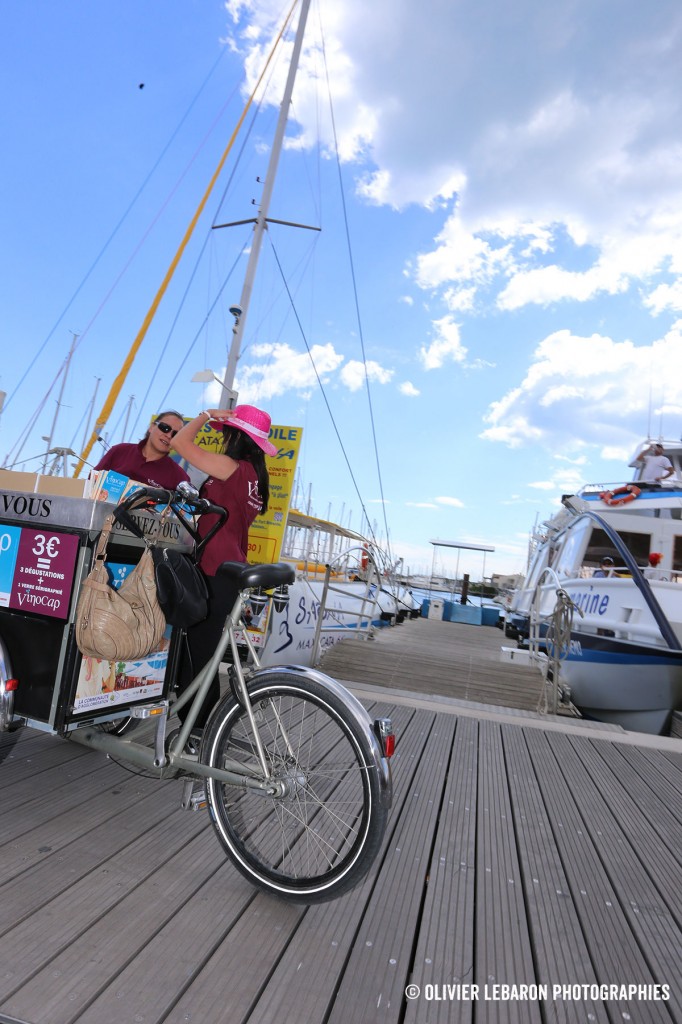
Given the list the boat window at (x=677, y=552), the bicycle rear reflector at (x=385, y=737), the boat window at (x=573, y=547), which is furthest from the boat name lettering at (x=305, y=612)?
the boat window at (x=677, y=552)

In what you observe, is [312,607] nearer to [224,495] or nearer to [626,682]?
[626,682]

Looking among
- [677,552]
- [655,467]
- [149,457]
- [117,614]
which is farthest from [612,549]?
[117,614]

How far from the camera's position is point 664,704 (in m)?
6.49

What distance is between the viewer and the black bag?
6.40 feet

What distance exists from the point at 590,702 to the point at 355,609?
15.8 feet

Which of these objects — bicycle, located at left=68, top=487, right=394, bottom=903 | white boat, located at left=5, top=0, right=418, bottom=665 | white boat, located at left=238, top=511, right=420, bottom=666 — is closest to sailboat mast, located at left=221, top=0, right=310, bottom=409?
white boat, located at left=5, top=0, right=418, bottom=665

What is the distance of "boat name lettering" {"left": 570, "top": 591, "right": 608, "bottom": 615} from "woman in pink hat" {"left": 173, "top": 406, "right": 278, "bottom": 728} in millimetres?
5937

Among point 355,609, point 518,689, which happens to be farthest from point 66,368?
point 518,689

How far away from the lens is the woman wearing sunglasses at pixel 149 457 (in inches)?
118

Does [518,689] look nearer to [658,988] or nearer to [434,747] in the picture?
[434,747]

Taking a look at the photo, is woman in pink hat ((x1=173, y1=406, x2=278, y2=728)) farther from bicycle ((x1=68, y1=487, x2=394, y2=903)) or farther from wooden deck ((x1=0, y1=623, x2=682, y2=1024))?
wooden deck ((x1=0, y1=623, x2=682, y2=1024))

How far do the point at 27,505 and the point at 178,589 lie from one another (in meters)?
0.69

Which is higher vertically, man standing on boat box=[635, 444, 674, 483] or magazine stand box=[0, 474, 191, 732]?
man standing on boat box=[635, 444, 674, 483]

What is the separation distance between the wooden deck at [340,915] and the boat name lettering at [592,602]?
4.82m
